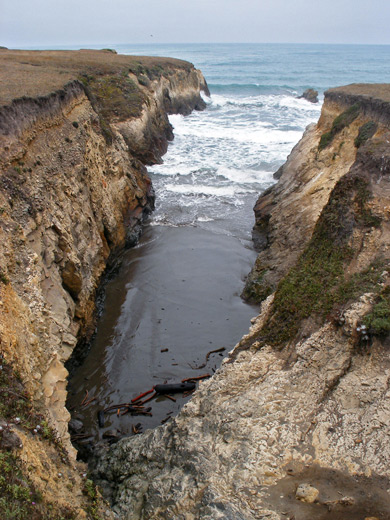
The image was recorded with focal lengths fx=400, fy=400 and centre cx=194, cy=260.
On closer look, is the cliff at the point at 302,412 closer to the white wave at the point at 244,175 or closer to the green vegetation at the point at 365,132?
the green vegetation at the point at 365,132

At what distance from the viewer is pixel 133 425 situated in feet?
29.4

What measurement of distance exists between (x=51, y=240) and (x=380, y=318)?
760cm

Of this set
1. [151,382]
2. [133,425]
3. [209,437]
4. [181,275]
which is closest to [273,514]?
[209,437]

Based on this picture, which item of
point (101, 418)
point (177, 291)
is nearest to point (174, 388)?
point (101, 418)

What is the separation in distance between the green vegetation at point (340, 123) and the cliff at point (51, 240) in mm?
8531

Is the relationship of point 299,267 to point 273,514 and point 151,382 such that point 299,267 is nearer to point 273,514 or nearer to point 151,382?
point 151,382

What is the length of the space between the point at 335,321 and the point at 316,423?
1995 mm

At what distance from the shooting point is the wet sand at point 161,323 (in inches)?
385

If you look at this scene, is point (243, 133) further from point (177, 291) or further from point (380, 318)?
point (380, 318)

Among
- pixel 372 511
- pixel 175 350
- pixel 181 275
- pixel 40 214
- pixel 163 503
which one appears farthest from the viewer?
pixel 181 275

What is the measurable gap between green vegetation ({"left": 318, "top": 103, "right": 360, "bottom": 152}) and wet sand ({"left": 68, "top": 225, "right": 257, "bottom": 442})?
5.66 m

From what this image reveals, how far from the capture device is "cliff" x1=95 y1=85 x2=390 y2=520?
568 cm

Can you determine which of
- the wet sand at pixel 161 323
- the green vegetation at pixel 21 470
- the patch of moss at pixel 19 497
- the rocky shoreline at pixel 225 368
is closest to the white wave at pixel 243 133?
the wet sand at pixel 161 323

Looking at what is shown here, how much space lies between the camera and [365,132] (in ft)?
49.1
